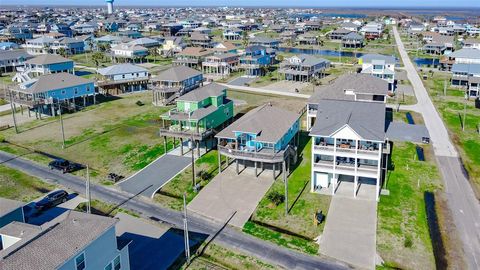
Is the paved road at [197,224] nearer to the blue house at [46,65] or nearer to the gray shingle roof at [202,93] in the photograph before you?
the gray shingle roof at [202,93]

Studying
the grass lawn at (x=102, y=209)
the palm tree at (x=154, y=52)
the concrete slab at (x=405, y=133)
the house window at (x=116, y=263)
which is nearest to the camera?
the house window at (x=116, y=263)

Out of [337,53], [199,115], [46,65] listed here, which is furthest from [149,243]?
[337,53]

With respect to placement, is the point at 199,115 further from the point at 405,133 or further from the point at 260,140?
the point at 405,133

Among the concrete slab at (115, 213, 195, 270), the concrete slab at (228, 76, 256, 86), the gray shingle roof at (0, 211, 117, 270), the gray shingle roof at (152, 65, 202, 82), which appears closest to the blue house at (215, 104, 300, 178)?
the concrete slab at (115, 213, 195, 270)

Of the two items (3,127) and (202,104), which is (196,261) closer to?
(202,104)

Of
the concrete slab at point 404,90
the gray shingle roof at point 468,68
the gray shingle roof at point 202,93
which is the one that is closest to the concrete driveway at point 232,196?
the gray shingle roof at point 202,93

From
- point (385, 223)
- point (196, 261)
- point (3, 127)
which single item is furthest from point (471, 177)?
point (3, 127)

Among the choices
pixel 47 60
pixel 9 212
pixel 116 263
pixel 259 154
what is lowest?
pixel 116 263
